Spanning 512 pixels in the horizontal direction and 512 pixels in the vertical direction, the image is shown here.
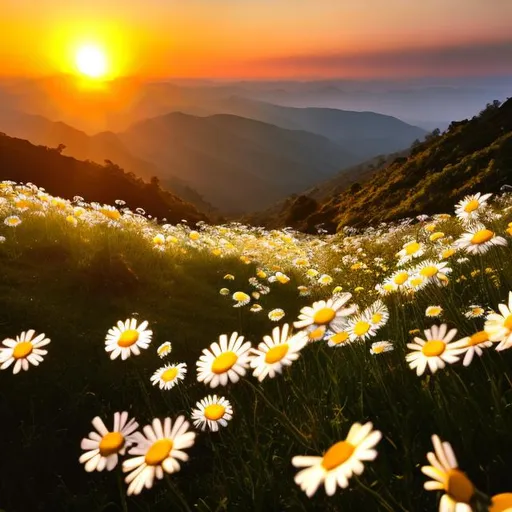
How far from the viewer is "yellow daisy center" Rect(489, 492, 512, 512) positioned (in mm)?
1146

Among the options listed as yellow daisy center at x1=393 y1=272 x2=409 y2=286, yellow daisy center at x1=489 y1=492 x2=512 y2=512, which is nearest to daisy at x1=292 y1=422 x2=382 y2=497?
yellow daisy center at x1=489 y1=492 x2=512 y2=512

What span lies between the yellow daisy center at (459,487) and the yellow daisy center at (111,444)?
1423mm

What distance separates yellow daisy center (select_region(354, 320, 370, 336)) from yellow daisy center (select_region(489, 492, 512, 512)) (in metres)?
2.09

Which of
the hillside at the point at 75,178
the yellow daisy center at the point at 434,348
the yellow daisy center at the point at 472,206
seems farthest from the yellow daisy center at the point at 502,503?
the hillside at the point at 75,178

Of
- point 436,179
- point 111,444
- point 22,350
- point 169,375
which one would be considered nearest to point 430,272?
point 169,375

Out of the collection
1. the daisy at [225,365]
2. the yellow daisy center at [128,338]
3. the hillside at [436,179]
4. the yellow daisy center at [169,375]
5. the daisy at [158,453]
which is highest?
the hillside at [436,179]

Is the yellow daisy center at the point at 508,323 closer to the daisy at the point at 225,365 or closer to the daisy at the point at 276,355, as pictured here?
the daisy at the point at 276,355

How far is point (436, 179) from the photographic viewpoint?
57062 mm

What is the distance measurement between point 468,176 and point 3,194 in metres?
51.4

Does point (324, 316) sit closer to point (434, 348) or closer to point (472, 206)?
point (434, 348)

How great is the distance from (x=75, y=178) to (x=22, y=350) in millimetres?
64492

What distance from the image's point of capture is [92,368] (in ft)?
16.6

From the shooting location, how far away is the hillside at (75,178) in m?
57.7

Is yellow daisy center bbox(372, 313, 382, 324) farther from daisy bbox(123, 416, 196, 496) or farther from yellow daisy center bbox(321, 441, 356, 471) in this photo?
yellow daisy center bbox(321, 441, 356, 471)
